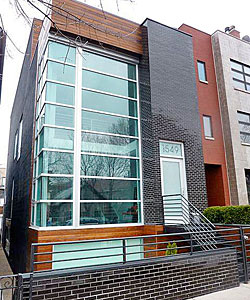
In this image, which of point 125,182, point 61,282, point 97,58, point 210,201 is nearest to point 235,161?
point 210,201

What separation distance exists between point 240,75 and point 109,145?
875 cm

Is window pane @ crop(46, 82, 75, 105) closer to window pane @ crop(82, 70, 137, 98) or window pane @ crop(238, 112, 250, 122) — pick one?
window pane @ crop(82, 70, 137, 98)

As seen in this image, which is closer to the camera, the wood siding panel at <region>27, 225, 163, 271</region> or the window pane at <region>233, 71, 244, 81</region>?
the wood siding panel at <region>27, 225, 163, 271</region>

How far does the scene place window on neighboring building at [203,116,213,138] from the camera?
445 inches

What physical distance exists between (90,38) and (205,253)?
6.91 meters

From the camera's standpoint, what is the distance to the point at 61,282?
4.07 m

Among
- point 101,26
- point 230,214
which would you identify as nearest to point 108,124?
point 101,26

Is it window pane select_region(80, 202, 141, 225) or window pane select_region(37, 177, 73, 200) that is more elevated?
window pane select_region(37, 177, 73, 200)

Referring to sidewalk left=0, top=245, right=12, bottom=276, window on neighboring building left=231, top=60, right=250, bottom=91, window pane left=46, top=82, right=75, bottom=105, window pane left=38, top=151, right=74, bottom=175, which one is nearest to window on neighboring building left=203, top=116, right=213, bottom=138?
window on neighboring building left=231, top=60, right=250, bottom=91

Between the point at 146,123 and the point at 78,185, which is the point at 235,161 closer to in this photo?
the point at 146,123

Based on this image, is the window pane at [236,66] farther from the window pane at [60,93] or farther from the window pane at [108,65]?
the window pane at [60,93]

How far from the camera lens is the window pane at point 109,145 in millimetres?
7758

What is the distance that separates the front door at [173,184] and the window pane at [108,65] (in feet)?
9.66

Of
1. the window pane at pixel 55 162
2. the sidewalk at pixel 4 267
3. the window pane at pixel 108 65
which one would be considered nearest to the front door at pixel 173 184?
the window pane at pixel 108 65
